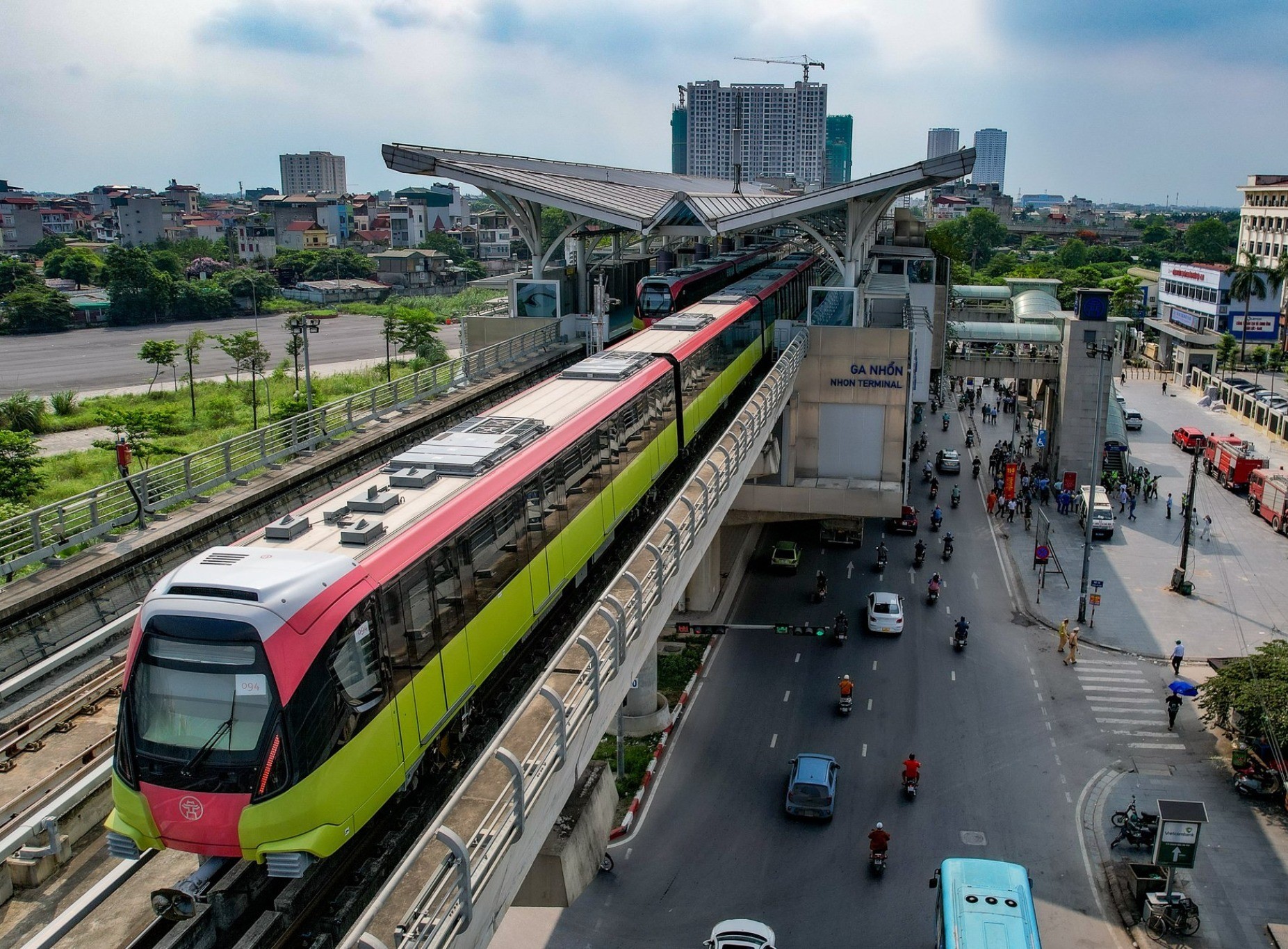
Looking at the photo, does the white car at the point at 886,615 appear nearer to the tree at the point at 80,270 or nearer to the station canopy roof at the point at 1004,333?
the station canopy roof at the point at 1004,333

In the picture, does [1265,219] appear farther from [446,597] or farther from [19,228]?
[19,228]

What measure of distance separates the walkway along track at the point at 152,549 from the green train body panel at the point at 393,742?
663cm

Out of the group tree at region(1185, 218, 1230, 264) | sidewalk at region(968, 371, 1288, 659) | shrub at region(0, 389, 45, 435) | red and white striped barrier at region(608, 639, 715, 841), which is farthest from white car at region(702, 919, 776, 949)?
tree at region(1185, 218, 1230, 264)

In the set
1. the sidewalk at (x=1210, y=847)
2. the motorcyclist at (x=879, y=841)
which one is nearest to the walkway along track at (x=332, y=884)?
the motorcyclist at (x=879, y=841)

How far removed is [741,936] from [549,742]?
7919 mm

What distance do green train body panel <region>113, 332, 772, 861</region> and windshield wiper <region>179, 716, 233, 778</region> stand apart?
1.80ft

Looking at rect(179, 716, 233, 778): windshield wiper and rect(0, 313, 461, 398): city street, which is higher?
rect(179, 716, 233, 778): windshield wiper

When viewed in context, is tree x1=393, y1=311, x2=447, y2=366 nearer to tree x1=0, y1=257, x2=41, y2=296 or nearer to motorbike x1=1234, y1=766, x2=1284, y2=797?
tree x1=0, y1=257, x2=41, y2=296

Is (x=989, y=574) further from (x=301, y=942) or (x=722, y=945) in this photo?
(x=301, y=942)

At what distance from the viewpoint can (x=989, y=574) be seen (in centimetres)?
3512

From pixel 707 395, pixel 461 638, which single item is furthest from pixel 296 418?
pixel 461 638

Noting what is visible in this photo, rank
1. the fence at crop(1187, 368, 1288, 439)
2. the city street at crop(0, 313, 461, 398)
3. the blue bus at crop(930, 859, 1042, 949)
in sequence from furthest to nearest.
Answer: the city street at crop(0, 313, 461, 398) → the fence at crop(1187, 368, 1288, 439) → the blue bus at crop(930, 859, 1042, 949)

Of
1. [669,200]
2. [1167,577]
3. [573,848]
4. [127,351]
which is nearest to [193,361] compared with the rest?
[127,351]

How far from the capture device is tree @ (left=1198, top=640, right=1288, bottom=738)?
21797mm
